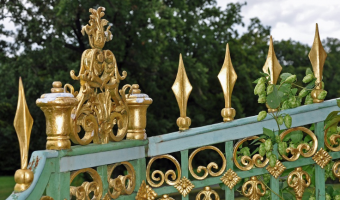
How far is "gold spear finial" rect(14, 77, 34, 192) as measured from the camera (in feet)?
5.06

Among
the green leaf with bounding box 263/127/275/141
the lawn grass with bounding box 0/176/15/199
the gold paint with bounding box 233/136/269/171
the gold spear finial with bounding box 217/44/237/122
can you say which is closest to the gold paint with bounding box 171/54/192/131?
the gold spear finial with bounding box 217/44/237/122

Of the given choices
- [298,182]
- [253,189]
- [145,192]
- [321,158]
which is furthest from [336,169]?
[145,192]

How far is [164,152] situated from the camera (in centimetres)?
212

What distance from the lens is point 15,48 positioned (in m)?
13.7

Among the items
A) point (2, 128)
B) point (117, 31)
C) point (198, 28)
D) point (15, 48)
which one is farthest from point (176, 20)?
point (2, 128)

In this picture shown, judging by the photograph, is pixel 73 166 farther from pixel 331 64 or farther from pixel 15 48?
pixel 331 64

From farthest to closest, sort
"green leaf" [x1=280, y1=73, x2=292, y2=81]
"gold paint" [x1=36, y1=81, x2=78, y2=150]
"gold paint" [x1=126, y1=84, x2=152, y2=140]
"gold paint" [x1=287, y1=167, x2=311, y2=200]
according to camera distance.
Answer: "green leaf" [x1=280, y1=73, x2=292, y2=81] → "gold paint" [x1=287, y1=167, x2=311, y2=200] → "gold paint" [x1=126, y1=84, x2=152, y2=140] → "gold paint" [x1=36, y1=81, x2=78, y2=150]

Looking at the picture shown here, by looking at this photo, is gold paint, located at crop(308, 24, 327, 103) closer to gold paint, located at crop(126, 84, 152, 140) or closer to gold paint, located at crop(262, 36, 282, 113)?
gold paint, located at crop(262, 36, 282, 113)

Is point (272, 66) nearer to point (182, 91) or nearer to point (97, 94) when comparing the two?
point (182, 91)

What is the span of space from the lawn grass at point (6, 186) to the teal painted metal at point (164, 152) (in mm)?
12047

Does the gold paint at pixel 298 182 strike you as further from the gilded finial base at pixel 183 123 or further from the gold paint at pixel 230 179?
the gilded finial base at pixel 183 123

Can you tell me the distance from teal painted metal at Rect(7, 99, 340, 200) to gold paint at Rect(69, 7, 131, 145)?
68 millimetres

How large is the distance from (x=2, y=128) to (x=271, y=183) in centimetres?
1443

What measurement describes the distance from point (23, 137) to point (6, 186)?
14.6m
